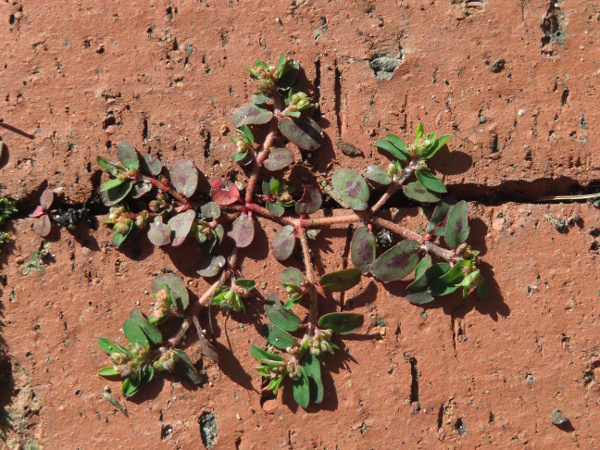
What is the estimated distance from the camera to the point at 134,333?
7.72ft

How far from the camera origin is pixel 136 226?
7.99 feet

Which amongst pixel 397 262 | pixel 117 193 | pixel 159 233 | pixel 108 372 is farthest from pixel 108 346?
pixel 397 262

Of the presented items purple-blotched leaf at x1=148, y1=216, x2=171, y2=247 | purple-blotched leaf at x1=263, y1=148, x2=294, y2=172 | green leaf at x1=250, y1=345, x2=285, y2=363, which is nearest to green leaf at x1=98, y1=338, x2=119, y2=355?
purple-blotched leaf at x1=148, y1=216, x2=171, y2=247

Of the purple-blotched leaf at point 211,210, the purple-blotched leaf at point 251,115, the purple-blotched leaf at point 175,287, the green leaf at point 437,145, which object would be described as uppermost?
the purple-blotched leaf at point 251,115

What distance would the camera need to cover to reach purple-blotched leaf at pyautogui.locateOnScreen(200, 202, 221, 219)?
7.93ft

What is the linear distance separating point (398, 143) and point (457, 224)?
43 centimetres

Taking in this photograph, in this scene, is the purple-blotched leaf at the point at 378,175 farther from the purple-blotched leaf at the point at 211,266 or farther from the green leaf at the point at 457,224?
the purple-blotched leaf at the point at 211,266

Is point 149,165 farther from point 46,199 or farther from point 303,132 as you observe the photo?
point 303,132

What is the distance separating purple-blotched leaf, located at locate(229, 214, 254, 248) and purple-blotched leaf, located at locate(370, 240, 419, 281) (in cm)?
55

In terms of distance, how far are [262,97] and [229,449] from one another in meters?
1.55

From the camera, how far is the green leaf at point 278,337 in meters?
2.34

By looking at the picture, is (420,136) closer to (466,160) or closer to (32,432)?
(466,160)

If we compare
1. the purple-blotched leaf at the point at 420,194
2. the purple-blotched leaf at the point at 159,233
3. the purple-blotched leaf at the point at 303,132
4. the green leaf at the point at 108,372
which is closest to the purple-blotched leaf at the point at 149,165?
the purple-blotched leaf at the point at 159,233

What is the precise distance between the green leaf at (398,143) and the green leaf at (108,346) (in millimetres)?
1489
